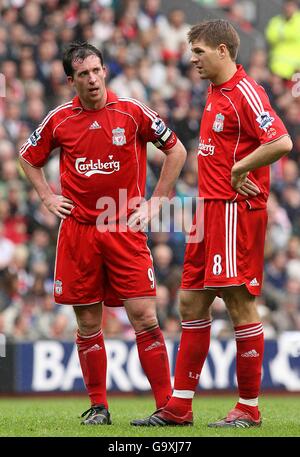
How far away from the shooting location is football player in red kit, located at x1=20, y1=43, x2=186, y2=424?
773 cm

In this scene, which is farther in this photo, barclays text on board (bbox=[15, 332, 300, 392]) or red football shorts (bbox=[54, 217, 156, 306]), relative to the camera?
barclays text on board (bbox=[15, 332, 300, 392])

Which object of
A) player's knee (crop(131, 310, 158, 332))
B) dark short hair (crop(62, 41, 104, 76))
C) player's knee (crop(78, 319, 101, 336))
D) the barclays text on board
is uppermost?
dark short hair (crop(62, 41, 104, 76))

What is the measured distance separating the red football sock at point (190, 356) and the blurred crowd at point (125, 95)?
5625 mm

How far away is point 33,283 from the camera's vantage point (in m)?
14.0

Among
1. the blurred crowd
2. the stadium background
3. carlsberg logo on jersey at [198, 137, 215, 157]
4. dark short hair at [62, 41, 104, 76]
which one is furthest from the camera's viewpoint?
the blurred crowd

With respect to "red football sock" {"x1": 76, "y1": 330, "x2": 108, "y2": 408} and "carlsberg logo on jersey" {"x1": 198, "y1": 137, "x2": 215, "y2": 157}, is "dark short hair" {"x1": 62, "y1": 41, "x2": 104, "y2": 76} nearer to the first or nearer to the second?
"carlsberg logo on jersey" {"x1": 198, "y1": 137, "x2": 215, "y2": 157}

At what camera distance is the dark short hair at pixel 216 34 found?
750cm

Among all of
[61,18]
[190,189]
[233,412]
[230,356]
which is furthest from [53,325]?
[233,412]

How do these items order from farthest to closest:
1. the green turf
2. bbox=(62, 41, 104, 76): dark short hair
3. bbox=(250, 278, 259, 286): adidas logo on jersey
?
bbox=(62, 41, 104, 76): dark short hair
bbox=(250, 278, 259, 286): adidas logo on jersey
the green turf

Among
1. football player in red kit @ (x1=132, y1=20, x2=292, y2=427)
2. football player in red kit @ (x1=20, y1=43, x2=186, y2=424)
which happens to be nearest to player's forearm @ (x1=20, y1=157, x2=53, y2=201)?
football player in red kit @ (x1=20, y1=43, x2=186, y2=424)

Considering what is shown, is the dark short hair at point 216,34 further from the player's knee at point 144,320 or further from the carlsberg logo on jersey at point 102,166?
the player's knee at point 144,320

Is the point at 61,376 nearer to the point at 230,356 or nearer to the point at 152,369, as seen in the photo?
the point at 230,356

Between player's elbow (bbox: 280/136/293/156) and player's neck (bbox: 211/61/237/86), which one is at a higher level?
player's neck (bbox: 211/61/237/86)

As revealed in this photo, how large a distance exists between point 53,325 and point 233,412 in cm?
621
